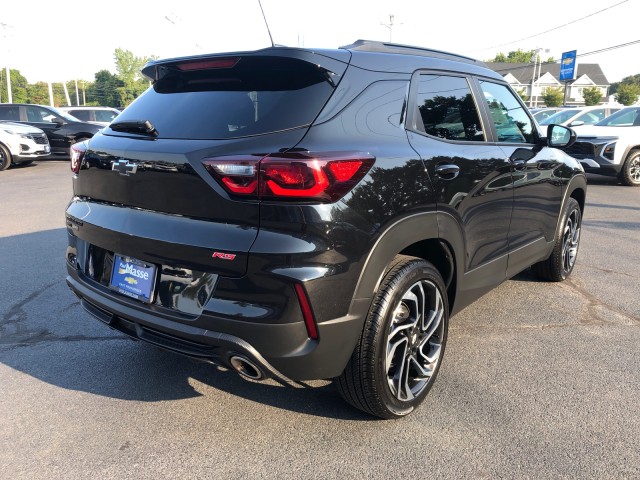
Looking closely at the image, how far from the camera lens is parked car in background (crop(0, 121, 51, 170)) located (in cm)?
1337

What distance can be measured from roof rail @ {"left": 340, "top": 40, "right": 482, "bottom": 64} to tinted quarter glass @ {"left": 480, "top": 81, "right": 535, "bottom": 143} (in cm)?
34

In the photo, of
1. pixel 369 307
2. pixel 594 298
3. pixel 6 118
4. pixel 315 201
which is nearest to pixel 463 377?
pixel 369 307

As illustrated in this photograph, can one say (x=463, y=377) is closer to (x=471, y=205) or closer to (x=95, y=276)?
(x=471, y=205)

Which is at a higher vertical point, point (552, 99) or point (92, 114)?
point (552, 99)

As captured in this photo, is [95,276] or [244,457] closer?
[244,457]

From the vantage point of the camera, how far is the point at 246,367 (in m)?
2.27

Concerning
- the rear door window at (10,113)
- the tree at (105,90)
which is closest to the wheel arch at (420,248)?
the rear door window at (10,113)

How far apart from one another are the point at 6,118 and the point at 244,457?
55.1 ft

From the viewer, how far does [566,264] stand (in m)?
4.94

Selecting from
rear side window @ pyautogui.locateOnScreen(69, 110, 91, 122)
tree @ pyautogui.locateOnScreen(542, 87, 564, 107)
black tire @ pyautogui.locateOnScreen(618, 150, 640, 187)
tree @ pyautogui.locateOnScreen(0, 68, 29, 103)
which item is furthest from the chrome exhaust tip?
tree @ pyautogui.locateOnScreen(0, 68, 29, 103)

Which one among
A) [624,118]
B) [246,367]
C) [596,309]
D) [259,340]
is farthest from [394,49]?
[624,118]

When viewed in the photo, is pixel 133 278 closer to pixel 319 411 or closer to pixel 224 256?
pixel 224 256

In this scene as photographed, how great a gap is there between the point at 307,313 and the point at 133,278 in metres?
0.92

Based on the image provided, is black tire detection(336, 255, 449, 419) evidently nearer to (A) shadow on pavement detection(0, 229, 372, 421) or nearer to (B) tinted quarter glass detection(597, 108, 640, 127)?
(A) shadow on pavement detection(0, 229, 372, 421)
